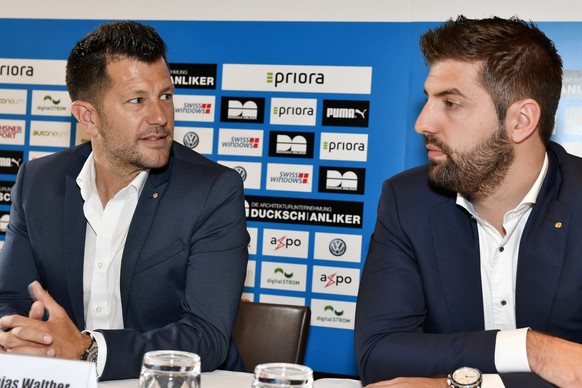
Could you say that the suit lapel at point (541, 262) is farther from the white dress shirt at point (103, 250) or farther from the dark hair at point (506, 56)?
the white dress shirt at point (103, 250)

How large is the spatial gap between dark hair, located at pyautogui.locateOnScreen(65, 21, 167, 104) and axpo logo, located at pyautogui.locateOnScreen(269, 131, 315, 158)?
5.85 feet

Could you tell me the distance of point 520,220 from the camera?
234 centimetres

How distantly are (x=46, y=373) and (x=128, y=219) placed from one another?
1.24 meters

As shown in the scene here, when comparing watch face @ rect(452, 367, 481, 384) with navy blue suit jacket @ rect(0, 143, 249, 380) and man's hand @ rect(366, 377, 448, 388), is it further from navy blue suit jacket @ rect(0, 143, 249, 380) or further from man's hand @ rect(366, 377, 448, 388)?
navy blue suit jacket @ rect(0, 143, 249, 380)

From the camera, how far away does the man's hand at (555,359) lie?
1.80 meters

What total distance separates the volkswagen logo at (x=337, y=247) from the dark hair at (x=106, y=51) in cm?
192

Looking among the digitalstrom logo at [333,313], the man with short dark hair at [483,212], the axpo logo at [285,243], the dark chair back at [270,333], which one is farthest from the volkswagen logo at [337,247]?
the man with short dark hair at [483,212]

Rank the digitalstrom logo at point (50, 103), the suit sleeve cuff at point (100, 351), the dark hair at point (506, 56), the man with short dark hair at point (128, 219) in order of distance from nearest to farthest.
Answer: the suit sleeve cuff at point (100, 351), the dark hair at point (506, 56), the man with short dark hair at point (128, 219), the digitalstrom logo at point (50, 103)

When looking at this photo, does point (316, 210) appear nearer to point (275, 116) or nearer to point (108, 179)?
point (275, 116)

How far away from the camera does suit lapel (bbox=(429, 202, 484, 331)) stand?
2285mm

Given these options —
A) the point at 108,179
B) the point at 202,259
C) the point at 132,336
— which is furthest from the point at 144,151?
the point at 132,336

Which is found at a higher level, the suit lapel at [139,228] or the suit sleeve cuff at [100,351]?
the suit lapel at [139,228]

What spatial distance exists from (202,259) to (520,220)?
982 mm

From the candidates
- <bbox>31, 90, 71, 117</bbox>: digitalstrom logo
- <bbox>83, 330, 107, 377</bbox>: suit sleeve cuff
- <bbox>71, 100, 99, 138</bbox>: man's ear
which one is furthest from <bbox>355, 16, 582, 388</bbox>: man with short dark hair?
<bbox>31, 90, 71, 117</bbox>: digitalstrom logo
